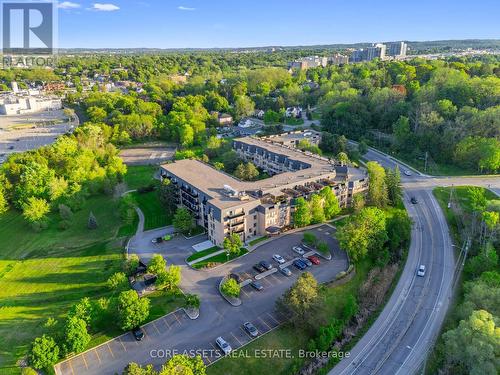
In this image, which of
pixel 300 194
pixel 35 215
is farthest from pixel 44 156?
pixel 300 194

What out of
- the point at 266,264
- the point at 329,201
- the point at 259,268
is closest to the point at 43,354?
the point at 259,268

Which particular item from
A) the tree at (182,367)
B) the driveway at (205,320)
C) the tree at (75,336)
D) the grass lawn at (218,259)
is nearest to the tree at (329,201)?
Result: the driveway at (205,320)

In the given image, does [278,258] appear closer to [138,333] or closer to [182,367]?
[138,333]

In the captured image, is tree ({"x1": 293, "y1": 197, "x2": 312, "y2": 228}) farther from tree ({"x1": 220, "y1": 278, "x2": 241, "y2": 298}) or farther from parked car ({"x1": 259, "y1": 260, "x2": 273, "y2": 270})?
tree ({"x1": 220, "y1": 278, "x2": 241, "y2": 298})

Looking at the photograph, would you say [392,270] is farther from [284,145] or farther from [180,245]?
[284,145]

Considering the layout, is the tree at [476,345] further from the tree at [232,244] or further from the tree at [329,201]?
the tree at [329,201]

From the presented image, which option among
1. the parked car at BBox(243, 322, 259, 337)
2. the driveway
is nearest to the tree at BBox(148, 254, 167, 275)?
the driveway
